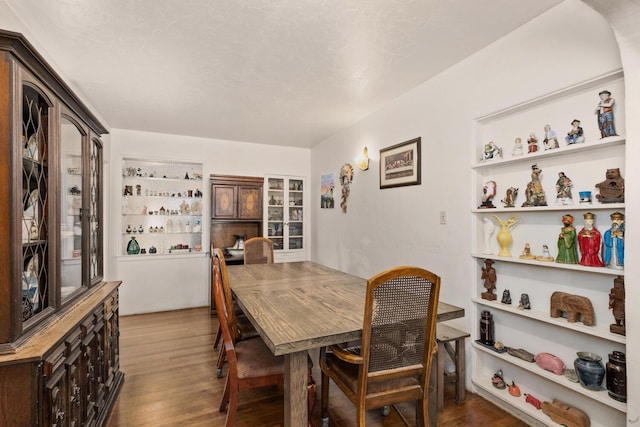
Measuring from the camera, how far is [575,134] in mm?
1798

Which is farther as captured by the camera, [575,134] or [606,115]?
[575,134]

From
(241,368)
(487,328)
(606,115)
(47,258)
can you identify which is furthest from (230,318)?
(606,115)

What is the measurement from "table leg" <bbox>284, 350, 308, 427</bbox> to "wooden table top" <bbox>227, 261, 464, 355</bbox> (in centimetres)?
14

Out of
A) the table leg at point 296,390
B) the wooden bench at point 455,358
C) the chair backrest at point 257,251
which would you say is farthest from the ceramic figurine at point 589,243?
the chair backrest at point 257,251

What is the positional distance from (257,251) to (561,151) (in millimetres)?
3002

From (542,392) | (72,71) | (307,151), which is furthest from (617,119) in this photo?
(307,151)

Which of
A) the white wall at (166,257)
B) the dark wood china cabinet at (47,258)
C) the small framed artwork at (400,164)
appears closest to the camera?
the dark wood china cabinet at (47,258)

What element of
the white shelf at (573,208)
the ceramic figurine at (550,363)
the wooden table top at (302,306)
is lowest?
the ceramic figurine at (550,363)

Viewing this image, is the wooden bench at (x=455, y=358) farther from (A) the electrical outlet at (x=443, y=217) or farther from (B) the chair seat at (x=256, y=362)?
(B) the chair seat at (x=256, y=362)

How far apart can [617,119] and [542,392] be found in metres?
1.69

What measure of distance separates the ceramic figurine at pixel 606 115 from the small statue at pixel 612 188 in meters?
0.20

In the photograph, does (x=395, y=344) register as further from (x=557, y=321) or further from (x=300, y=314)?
(x=557, y=321)

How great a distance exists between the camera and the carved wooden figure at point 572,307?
173 centimetres

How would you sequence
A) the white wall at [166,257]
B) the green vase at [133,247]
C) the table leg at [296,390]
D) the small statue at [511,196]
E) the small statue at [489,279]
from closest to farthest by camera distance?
1. the table leg at [296,390]
2. the small statue at [511,196]
3. the small statue at [489,279]
4. the white wall at [166,257]
5. the green vase at [133,247]
